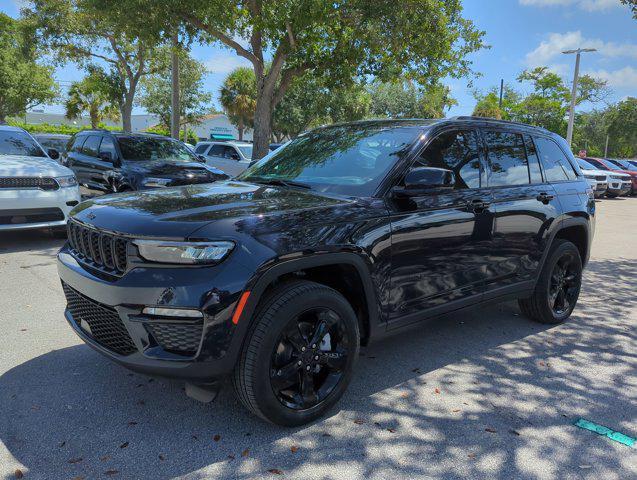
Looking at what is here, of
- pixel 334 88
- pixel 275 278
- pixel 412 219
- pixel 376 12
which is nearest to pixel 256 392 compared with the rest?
pixel 275 278

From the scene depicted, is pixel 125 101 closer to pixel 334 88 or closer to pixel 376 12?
pixel 334 88

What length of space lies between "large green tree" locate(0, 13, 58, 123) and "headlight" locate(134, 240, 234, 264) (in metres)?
31.9

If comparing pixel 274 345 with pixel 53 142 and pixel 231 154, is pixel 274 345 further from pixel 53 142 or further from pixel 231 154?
pixel 53 142

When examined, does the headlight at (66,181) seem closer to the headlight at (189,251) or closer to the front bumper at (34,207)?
the front bumper at (34,207)

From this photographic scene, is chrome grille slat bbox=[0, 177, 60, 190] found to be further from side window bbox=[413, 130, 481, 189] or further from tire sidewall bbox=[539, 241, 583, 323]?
tire sidewall bbox=[539, 241, 583, 323]

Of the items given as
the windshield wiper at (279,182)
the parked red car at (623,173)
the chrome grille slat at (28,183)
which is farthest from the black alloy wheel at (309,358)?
the parked red car at (623,173)

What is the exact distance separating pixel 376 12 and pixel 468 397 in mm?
10850

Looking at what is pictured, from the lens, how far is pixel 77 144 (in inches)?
440

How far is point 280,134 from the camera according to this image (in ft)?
147

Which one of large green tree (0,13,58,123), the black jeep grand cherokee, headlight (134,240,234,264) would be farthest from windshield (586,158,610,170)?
large green tree (0,13,58,123)

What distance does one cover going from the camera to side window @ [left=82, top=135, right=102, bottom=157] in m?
10.3

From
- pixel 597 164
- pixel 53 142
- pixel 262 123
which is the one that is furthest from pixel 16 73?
pixel 597 164

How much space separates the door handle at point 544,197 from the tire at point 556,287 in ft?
1.49

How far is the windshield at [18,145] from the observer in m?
8.02
